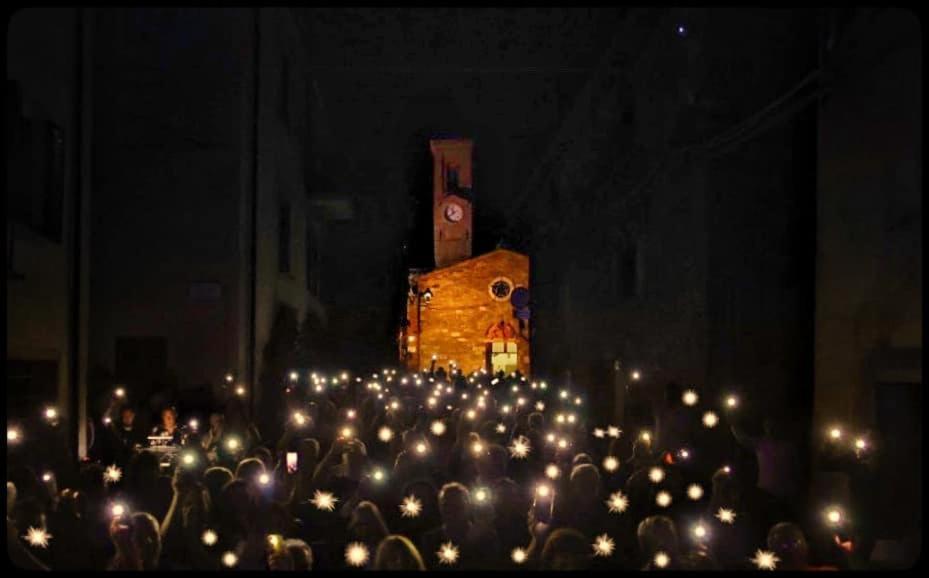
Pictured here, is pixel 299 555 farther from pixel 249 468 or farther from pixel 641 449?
pixel 641 449

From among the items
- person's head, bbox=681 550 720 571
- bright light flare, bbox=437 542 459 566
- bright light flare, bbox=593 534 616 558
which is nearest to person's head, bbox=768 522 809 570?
person's head, bbox=681 550 720 571

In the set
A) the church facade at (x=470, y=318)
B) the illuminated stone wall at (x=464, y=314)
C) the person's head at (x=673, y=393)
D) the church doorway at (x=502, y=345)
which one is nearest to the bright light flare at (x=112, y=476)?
the person's head at (x=673, y=393)

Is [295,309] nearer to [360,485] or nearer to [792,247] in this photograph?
[792,247]

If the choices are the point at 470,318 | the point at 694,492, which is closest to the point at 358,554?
the point at 694,492

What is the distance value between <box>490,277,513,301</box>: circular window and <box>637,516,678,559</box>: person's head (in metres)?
39.7

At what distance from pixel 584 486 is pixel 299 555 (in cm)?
269

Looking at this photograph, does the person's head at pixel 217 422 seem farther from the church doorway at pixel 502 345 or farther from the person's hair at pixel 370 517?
the church doorway at pixel 502 345

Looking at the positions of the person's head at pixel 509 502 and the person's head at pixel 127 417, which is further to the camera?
the person's head at pixel 127 417

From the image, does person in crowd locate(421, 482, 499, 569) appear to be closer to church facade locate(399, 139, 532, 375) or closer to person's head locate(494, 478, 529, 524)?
person's head locate(494, 478, 529, 524)

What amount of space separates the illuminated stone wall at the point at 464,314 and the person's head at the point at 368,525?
3841 centimetres

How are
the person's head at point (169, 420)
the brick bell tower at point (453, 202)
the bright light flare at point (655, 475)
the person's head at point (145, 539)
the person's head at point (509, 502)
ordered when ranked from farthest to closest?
the brick bell tower at point (453, 202) → the person's head at point (169, 420) → the bright light flare at point (655, 475) → the person's head at point (509, 502) → the person's head at point (145, 539)

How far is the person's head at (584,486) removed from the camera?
25.9ft

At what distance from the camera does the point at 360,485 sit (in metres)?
8.66

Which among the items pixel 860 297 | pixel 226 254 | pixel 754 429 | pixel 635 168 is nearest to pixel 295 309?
pixel 226 254
